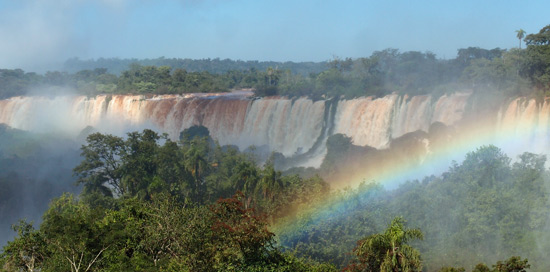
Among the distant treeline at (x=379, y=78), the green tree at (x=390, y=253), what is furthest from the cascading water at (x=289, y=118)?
the green tree at (x=390, y=253)

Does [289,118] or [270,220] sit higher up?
[289,118]

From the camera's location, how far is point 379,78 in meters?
51.7

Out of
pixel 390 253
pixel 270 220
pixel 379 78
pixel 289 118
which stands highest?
pixel 379 78

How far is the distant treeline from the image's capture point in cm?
3500

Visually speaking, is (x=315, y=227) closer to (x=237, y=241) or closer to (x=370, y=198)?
(x=370, y=198)

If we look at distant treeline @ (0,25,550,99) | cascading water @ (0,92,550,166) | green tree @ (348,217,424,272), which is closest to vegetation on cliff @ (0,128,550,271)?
green tree @ (348,217,424,272)

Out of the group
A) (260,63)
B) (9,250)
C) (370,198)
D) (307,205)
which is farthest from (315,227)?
(260,63)

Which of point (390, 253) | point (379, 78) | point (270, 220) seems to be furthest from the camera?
point (379, 78)

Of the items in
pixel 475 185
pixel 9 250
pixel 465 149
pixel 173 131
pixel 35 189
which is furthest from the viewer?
pixel 173 131

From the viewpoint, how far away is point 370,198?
94.5 feet

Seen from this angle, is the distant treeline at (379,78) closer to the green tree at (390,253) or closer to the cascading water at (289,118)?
the cascading water at (289,118)

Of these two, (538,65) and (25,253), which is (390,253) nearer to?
(25,253)

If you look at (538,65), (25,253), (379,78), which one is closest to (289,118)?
(379,78)

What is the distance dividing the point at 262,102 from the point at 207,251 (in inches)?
1308
